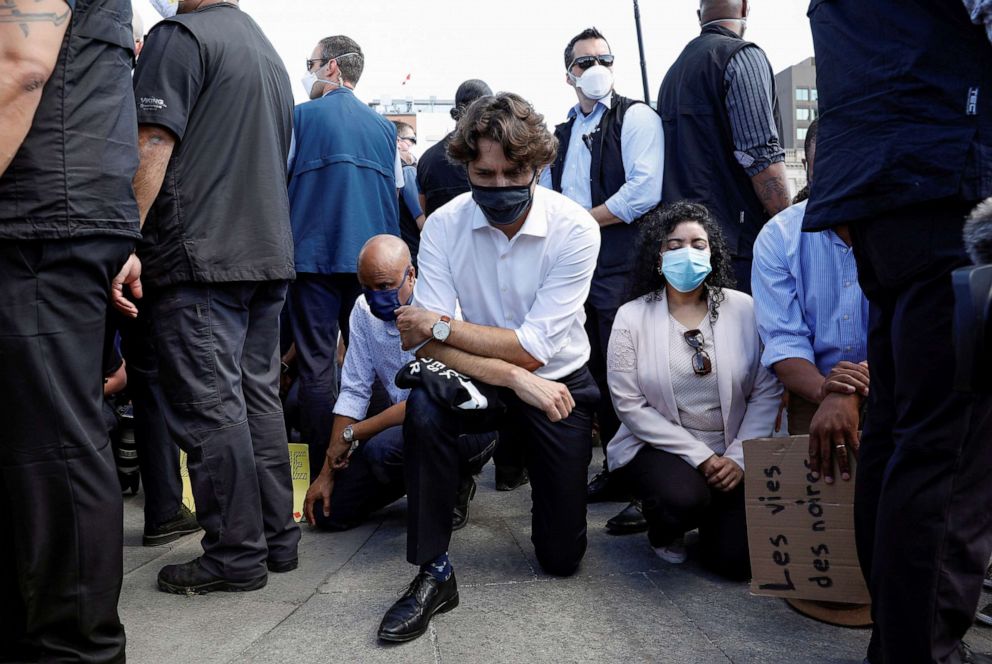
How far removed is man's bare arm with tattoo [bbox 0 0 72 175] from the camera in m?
1.84

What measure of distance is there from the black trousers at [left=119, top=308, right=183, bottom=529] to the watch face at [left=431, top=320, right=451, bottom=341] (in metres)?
1.29

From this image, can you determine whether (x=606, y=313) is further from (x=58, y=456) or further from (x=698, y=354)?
(x=58, y=456)

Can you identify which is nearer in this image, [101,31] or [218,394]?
[101,31]

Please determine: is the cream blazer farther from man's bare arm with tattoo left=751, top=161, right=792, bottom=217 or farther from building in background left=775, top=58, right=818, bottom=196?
building in background left=775, top=58, right=818, bottom=196

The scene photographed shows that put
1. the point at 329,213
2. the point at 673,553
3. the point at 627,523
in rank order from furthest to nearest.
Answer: the point at 329,213
the point at 627,523
the point at 673,553

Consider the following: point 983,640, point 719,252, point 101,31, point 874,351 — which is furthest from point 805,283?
point 101,31

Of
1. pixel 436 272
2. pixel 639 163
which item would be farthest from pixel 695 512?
pixel 639 163

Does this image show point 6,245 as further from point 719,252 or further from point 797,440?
point 719,252

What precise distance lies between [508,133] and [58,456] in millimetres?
1626

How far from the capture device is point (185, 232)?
8.95 feet

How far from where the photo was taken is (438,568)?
2506 mm

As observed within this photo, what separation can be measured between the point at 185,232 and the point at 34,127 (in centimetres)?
79

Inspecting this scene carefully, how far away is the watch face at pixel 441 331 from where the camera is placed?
2.81 meters

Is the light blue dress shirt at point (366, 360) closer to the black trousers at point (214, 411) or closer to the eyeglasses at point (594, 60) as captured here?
the black trousers at point (214, 411)
